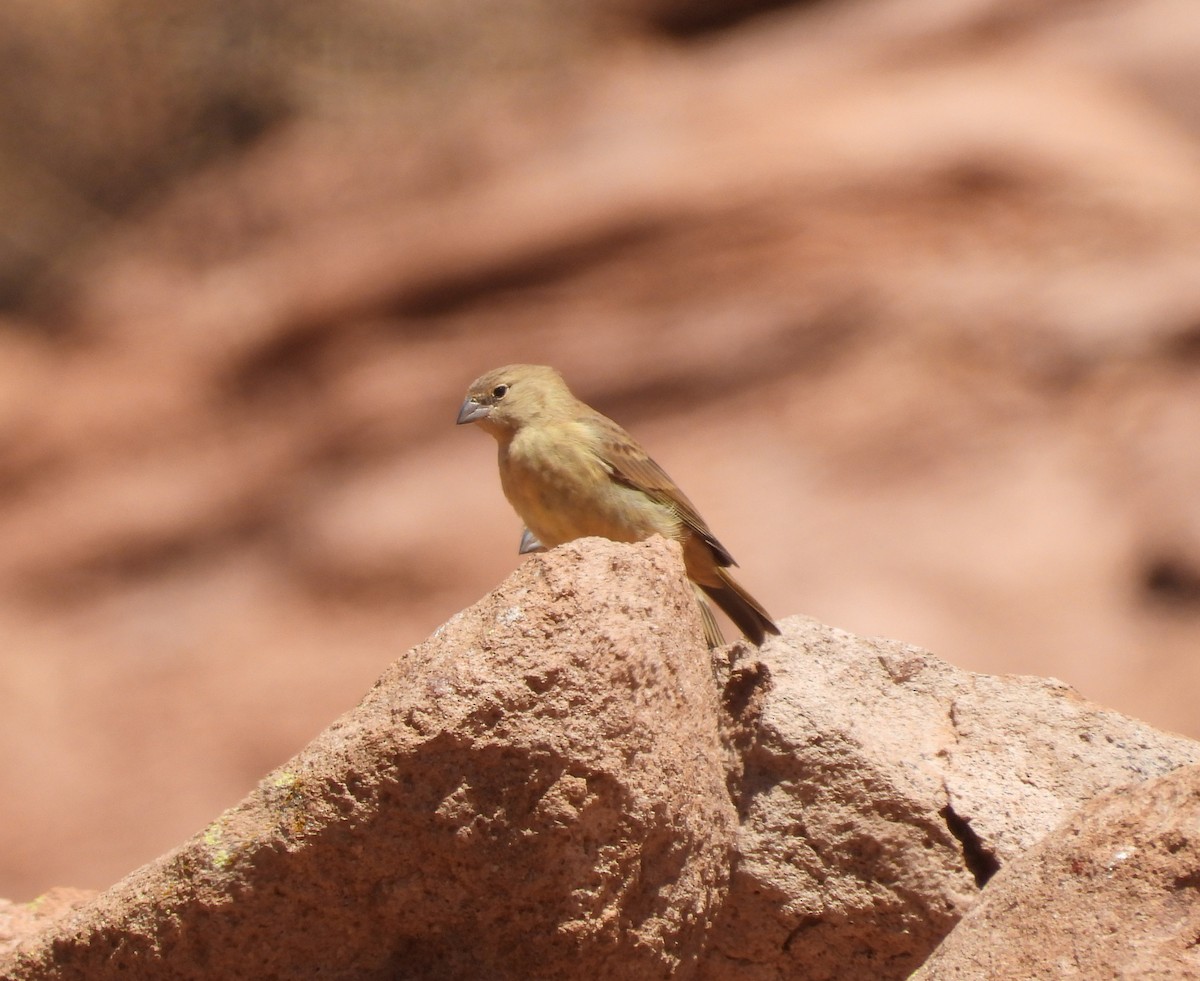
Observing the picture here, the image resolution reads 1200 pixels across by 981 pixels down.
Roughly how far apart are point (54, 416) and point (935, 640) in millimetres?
6724

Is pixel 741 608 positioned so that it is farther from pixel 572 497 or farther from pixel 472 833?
pixel 472 833

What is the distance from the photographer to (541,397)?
231 inches

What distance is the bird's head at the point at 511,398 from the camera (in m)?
5.81

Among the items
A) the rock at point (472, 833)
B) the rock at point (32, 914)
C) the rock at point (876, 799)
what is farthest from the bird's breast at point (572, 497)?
the rock at point (472, 833)

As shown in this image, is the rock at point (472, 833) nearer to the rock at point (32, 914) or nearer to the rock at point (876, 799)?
the rock at point (876, 799)

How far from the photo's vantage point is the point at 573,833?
2766 millimetres

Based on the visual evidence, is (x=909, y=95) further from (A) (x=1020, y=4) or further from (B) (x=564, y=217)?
(B) (x=564, y=217)

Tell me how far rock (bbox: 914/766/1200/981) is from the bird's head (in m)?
3.42

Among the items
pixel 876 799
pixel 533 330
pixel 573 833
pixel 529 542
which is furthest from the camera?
pixel 533 330

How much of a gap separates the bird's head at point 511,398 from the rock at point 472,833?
2842 mm

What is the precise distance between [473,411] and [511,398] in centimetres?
18

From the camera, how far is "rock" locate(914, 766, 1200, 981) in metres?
2.29

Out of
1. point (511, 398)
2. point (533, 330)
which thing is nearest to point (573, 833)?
point (511, 398)

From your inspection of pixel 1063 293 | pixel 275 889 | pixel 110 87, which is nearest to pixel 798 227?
pixel 1063 293
